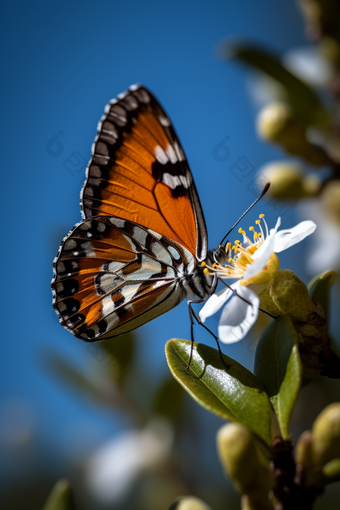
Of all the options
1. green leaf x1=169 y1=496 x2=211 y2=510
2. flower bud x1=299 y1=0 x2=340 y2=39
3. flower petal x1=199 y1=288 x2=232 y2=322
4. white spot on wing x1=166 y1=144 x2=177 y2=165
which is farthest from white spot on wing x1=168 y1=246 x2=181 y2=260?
flower bud x1=299 y1=0 x2=340 y2=39

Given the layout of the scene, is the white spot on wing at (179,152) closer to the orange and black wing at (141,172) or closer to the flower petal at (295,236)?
the orange and black wing at (141,172)

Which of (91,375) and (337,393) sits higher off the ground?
(91,375)

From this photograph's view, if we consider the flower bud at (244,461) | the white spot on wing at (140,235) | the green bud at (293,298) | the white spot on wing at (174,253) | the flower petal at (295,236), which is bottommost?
the flower bud at (244,461)

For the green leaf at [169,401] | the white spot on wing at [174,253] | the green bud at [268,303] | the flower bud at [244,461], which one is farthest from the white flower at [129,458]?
the flower bud at [244,461]

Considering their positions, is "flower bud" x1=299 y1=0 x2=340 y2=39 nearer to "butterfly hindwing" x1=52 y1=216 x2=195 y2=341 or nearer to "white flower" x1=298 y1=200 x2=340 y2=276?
"white flower" x1=298 y1=200 x2=340 y2=276

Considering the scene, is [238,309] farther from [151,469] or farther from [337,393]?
[151,469]

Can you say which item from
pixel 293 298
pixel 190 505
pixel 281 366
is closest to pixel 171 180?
pixel 293 298

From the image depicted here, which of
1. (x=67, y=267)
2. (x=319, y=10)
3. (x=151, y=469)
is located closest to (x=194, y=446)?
(x=151, y=469)
